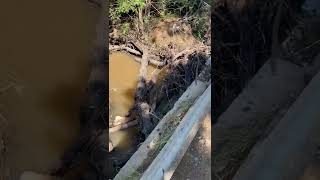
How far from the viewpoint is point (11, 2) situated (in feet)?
1.93

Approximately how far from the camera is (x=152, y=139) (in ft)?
7.73

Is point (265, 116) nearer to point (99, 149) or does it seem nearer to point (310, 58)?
point (310, 58)

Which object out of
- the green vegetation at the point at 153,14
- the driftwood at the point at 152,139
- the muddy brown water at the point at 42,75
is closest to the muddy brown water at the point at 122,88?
the green vegetation at the point at 153,14

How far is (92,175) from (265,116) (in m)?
0.67

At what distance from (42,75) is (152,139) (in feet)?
5.73

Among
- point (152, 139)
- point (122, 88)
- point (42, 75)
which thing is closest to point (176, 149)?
point (152, 139)

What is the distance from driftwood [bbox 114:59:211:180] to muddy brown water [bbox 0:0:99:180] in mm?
1383

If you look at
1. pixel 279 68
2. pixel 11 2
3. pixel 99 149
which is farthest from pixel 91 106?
pixel 279 68

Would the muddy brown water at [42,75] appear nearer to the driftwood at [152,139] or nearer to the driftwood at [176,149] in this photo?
the driftwood at [176,149]

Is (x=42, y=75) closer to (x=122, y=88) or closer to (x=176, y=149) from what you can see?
(x=176, y=149)

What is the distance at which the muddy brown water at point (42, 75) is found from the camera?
2.01ft

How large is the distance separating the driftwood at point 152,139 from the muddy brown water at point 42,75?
4.54 ft

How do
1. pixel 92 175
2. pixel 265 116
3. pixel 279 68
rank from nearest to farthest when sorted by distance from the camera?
pixel 92 175
pixel 265 116
pixel 279 68

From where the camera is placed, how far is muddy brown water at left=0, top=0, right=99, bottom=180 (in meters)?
0.61
